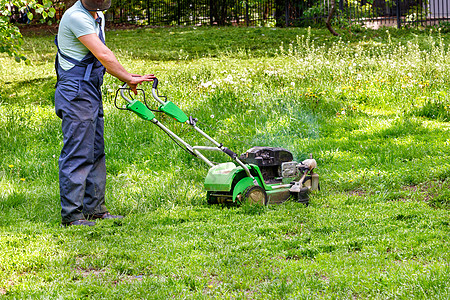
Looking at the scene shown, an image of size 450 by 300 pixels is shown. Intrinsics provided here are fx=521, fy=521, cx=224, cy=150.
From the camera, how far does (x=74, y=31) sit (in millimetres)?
4562

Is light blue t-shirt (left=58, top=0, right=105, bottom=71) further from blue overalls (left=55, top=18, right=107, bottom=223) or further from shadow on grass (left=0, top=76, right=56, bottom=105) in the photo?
shadow on grass (left=0, top=76, right=56, bottom=105)

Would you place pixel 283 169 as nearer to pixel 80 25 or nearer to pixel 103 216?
pixel 103 216

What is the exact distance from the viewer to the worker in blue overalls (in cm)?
458

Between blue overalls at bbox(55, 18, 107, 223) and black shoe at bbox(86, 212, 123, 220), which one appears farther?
black shoe at bbox(86, 212, 123, 220)

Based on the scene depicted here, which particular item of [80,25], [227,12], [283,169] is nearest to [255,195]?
[283,169]

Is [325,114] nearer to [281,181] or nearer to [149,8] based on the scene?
[281,181]

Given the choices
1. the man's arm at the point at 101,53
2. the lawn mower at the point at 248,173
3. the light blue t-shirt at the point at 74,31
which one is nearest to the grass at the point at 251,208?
the lawn mower at the point at 248,173

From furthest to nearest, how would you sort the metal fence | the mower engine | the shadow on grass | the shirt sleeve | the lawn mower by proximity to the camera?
the metal fence, the shadow on grass, the mower engine, the lawn mower, the shirt sleeve

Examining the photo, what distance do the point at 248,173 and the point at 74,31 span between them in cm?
203

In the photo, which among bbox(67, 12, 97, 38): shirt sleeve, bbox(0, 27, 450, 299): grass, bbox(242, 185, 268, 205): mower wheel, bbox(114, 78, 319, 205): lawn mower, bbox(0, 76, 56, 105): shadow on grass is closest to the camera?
bbox(0, 27, 450, 299): grass

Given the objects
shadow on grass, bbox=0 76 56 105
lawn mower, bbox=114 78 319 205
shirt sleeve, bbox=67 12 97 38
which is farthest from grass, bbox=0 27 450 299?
shirt sleeve, bbox=67 12 97 38

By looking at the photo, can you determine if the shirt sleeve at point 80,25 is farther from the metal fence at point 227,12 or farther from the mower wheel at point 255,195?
the metal fence at point 227,12

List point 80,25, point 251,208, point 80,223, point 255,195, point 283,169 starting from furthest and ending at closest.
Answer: point 283,169 < point 255,195 < point 251,208 < point 80,223 < point 80,25

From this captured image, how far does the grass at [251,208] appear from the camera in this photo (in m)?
3.37
